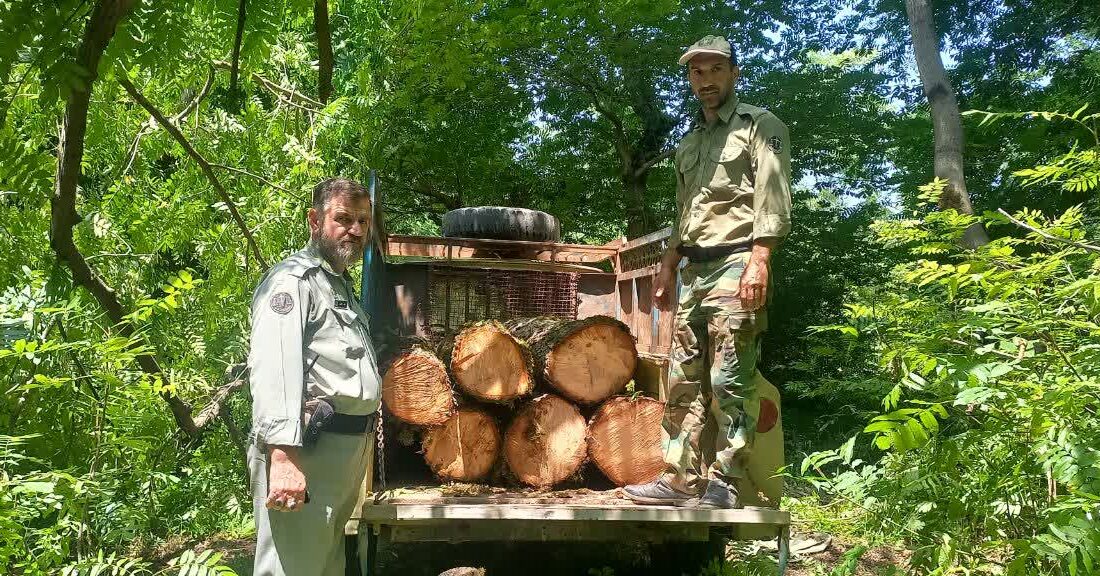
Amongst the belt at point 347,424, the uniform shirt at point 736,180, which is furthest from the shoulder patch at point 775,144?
the belt at point 347,424

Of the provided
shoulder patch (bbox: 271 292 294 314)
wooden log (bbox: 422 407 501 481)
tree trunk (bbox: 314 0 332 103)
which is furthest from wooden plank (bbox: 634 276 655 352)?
shoulder patch (bbox: 271 292 294 314)

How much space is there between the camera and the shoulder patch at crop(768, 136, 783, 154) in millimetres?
3355

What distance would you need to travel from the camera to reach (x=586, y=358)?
4.17m

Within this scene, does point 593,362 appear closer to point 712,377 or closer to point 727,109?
point 712,377

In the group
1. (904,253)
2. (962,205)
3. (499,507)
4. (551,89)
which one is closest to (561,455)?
(499,507)

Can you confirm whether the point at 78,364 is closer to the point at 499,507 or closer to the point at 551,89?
the point at 499,507

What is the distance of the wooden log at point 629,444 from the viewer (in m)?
4.05

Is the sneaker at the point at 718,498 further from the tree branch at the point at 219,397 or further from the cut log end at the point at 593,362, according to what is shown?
the tree branch at the point at 219,397

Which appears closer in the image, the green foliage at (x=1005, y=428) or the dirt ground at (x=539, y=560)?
the green foliage at (x=1005, y=428)

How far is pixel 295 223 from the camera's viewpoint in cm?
475

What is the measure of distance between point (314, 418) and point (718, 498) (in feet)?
5.58

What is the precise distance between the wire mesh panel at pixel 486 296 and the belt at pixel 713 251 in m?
1.77

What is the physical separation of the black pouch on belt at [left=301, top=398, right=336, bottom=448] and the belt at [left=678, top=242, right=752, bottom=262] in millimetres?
1734

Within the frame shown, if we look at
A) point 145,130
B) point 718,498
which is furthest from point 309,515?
point 145,130
